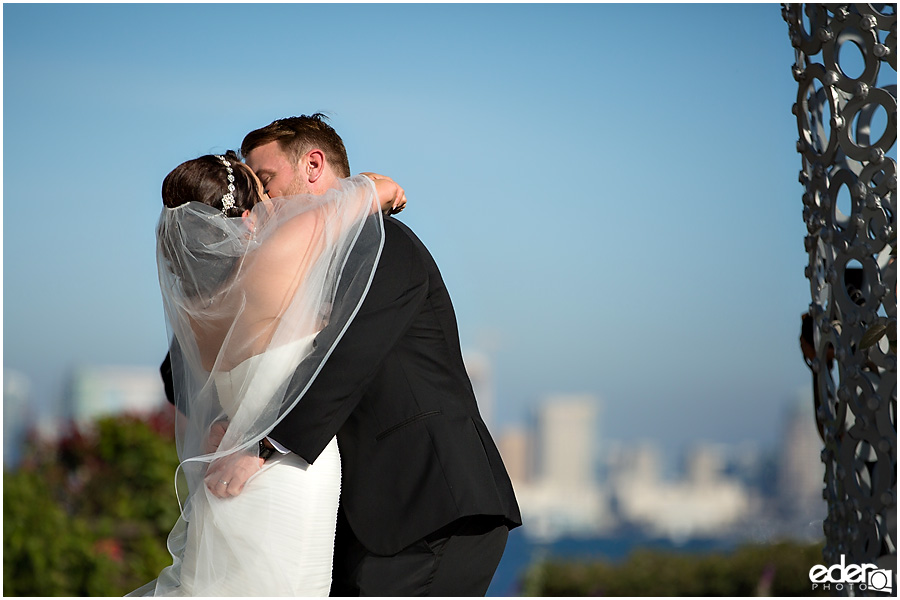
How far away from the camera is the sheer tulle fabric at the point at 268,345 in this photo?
2.36 m

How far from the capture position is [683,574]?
7.95 meters

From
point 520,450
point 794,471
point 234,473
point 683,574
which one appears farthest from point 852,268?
point 520,450

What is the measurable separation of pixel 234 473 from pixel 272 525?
0.19m

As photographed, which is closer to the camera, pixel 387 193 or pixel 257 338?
pixel 257 338

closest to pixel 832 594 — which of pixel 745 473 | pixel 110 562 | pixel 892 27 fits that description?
pixel 892 27

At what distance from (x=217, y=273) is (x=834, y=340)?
7.37 ft

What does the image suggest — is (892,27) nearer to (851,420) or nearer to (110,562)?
(851,420)

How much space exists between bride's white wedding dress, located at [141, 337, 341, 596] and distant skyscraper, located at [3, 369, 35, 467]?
469 cm

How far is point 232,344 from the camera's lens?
2436 millimetres

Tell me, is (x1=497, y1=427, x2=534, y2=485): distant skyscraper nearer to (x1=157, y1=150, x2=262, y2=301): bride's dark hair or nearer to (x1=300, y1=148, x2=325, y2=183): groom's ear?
(x1=300, y1=148, x2=325, y2=183): groom's ear

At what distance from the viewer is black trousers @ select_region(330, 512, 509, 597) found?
2.40 meters

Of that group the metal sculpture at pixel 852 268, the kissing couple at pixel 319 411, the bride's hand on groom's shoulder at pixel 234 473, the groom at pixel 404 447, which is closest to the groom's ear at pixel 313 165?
the kissing couple at pixel 319 411

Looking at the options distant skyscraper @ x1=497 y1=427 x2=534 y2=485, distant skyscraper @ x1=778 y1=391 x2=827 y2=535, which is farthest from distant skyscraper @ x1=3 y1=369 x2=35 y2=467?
distant skyscraper @ x1=497 y1=427 x2=534 y2=485

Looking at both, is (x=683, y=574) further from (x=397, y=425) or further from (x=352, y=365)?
(x=352, y=365)
